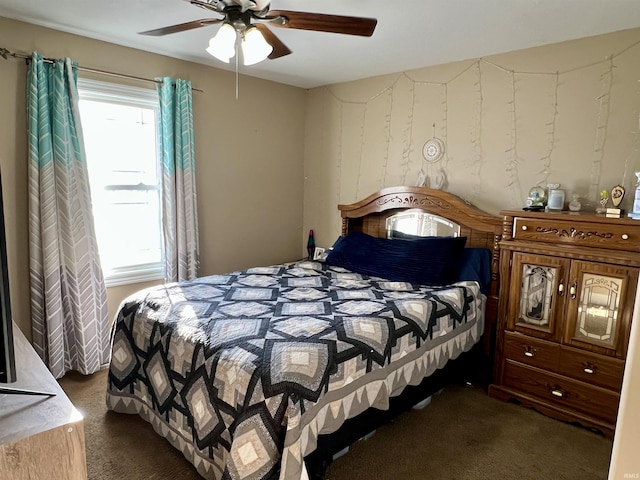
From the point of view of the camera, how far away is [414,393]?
7.59 feet

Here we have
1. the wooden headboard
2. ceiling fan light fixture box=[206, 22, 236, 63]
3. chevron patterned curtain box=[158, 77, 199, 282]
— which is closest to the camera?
ceiling fan light fixture box=[206, 22, 236, 63]

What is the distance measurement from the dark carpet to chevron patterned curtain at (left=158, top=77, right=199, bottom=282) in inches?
47.2

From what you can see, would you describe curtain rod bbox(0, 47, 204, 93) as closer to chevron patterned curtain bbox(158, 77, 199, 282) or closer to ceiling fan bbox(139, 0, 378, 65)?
chevron patterned curtain bbox(158, 77, 199, 282)

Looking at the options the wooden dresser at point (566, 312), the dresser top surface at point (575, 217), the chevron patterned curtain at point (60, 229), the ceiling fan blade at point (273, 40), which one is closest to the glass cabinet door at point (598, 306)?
the wooden dresser at point (566, 312)

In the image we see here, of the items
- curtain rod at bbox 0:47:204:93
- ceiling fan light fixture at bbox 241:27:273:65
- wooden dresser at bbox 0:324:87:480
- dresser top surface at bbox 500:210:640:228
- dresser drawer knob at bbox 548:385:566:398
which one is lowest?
dresser drawer knob at bbox 548:385:566:398

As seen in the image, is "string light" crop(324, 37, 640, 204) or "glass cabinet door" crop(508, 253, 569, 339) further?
"string light" crop(324, 37, 640, 204)

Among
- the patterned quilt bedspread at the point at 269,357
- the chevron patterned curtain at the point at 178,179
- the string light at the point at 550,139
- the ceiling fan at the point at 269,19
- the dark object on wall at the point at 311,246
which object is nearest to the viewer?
the patterned quilt bedspread at the point at 269,357

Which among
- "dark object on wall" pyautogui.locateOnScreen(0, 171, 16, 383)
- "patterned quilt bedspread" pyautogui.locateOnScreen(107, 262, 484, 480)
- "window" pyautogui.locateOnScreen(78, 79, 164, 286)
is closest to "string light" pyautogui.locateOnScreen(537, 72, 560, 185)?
"patterned quilt bedspread" pyautogui.locateOnScreen(107, 262, 484, 480)

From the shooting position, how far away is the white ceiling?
222 cm

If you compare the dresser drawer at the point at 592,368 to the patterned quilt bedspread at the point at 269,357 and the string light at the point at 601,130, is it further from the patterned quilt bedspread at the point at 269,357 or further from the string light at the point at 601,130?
the string light at the point at 601,130

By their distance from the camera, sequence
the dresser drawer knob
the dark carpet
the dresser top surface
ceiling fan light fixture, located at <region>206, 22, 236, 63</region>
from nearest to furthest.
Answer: ceiling fan light fixture, located at <region>206, 22, 236, 63</region> → the dark carpet → the dresser top surface → the dresser drawer knob

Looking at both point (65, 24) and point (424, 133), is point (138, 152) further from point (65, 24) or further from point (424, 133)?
point (424, 133)

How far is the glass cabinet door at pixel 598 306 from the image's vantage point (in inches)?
88.1

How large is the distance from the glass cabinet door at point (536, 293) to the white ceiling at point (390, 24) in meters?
1.40
